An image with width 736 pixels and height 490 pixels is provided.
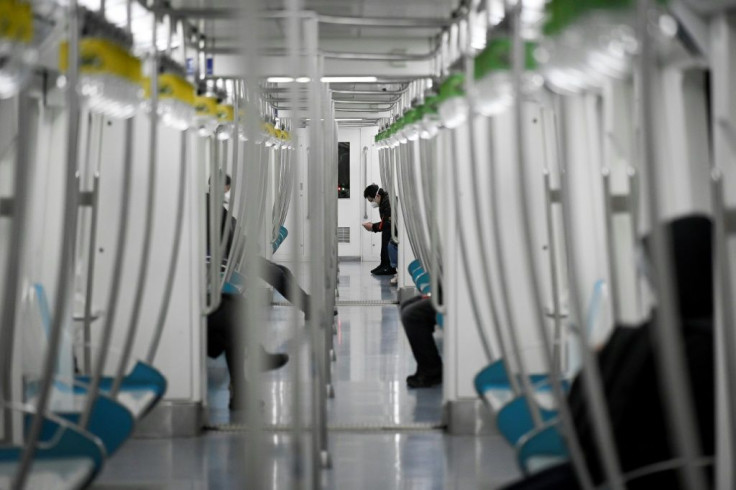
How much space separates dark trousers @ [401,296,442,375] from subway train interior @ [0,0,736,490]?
2 cm

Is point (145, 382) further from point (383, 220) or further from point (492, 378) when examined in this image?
point (383, 220)

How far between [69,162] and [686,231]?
5.53 ft

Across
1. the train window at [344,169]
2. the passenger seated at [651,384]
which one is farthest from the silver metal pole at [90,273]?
the train window at [344,169]

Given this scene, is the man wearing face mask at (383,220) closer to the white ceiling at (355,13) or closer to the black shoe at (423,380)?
the white ceiling at (355,13)

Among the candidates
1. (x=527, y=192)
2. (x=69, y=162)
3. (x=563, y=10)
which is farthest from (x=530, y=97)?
(x=69, y=162)

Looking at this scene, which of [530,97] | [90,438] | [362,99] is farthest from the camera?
[362,99]

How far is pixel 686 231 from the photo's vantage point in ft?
7.95

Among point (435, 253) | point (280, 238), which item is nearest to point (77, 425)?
point (435, 253)

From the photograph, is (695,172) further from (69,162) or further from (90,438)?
(90,438)

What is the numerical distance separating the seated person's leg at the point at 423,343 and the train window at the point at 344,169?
1125cm

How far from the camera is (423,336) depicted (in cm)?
747

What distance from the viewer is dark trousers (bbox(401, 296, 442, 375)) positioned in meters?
7.45

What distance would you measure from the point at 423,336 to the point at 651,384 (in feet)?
15.7

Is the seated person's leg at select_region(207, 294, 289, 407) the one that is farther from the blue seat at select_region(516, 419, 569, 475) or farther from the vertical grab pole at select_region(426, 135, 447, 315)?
the blue seat at select_region(516, 419, 569, 475)
